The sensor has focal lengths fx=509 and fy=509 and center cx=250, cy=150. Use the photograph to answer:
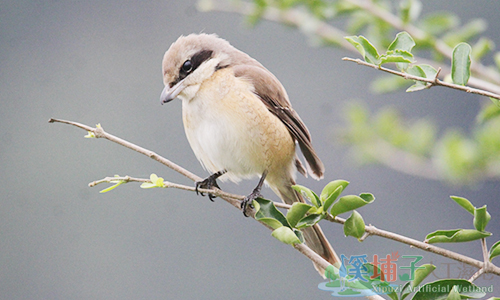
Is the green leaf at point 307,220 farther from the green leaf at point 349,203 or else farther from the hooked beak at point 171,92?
the hooked beak at point 171,92

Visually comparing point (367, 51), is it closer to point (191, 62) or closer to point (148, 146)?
point (191, 62)

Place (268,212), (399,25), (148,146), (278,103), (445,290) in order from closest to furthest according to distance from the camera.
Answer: (445,290) < (268,212) < (278,103) < (399,25) < (148,146)

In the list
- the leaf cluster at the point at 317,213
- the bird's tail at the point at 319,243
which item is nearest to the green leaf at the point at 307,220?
the leaf cluster at the point at 317,213

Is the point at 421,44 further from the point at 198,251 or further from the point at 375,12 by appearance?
the point at 198,251

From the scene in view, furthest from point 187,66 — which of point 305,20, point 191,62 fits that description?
point 305,20

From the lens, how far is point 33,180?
9.73 metres

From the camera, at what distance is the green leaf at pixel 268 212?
57.4 inches

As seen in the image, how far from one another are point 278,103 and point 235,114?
0.23m

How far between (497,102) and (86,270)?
913cm

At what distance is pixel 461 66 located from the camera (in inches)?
52.8

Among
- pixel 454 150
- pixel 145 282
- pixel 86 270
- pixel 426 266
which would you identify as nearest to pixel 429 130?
pixel 454 150

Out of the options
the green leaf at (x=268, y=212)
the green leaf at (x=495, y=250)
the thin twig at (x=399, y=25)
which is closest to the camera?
the green leaf at (x=495, y=250)

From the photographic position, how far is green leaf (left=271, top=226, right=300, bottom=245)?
129 cm

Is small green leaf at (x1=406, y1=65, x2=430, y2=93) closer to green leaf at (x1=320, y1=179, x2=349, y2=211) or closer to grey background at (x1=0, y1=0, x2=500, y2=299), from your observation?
green leaf at (x1=320, y1=179, x2=349, y2=211)
